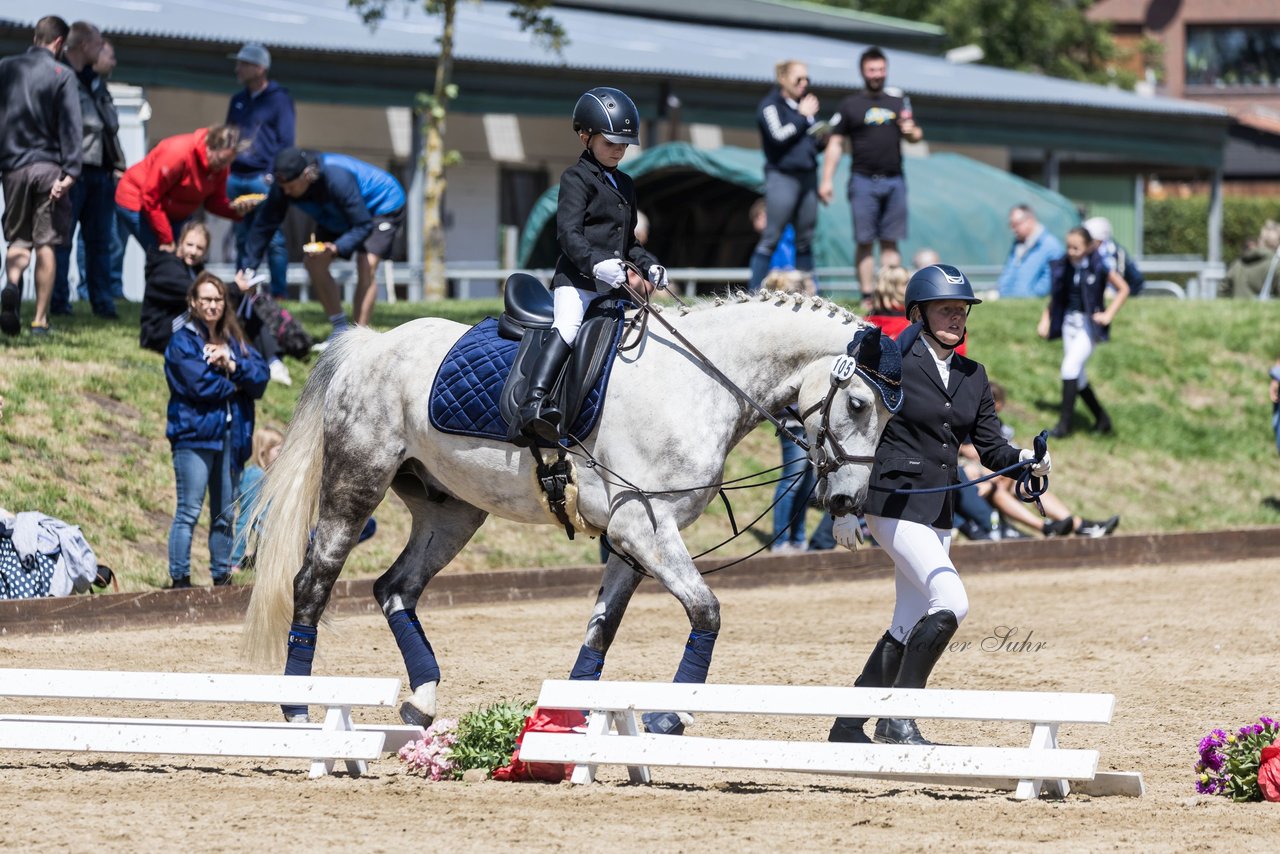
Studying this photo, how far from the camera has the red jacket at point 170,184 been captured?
1395 cm

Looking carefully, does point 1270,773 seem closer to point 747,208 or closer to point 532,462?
point 532,462

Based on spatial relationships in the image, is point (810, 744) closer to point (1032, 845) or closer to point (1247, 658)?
point (1032, 845)

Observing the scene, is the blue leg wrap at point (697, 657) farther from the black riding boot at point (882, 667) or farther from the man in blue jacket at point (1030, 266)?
the man in blue jacket at point (1030, 266)

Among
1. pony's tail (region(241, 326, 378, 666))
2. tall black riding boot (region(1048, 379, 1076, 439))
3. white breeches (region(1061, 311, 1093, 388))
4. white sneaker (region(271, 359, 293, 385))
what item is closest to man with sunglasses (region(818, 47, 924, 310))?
white breeches (region(1061, 311, 1093, 388))

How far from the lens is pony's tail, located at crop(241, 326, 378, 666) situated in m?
8.14

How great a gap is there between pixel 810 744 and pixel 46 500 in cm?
713

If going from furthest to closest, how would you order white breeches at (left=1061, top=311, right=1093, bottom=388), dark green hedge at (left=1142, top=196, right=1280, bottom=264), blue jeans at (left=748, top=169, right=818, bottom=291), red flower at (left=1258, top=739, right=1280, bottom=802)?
1. dark green hedge at (left=1142, top=196, right=1280, bottom=264)
2. white breeches at (left=1061, top=311, right=1093, bottom=388)
3. blue jeans at (left=748, top=169, right=818, bottom=291)
4. red flower at (left=1258, top=739, right=1280, bottom=802)

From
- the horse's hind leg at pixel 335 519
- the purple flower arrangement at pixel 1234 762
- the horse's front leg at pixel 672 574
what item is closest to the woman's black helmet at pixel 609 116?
the horse's front leg at pixel 672 574

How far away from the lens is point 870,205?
16.8 meters

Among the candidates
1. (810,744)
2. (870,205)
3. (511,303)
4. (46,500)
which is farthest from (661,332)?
(870,205)

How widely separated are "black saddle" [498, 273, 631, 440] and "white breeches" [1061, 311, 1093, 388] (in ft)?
32.8

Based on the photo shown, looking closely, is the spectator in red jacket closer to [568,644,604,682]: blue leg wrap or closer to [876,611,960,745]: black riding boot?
[568,644,604,682]: blue leg wrap

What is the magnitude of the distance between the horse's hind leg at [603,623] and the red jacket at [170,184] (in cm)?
778

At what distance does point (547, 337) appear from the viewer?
292 inches
